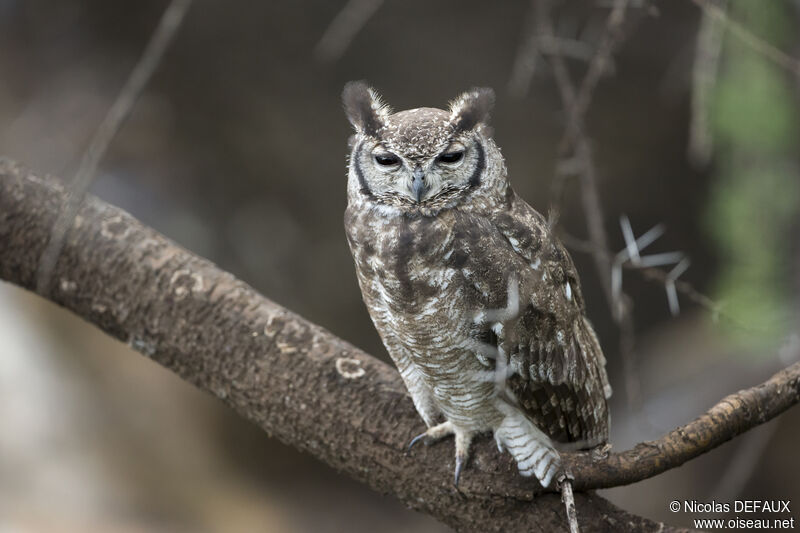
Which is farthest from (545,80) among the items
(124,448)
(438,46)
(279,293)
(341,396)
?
(124,448)

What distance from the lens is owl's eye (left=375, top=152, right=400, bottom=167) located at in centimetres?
192

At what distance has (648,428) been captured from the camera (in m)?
1.98

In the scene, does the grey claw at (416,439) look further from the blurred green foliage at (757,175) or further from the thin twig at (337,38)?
the thin twig at (337,38)

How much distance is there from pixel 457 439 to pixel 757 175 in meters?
2.24

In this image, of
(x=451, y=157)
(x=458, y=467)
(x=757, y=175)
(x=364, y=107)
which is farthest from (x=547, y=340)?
(x=757, y=175)

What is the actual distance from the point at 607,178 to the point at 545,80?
855mm

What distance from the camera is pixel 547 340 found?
211 cm

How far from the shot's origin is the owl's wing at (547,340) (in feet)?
6.54

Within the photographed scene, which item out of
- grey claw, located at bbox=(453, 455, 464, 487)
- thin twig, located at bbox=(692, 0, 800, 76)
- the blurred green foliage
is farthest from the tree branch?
the blurred green foliage

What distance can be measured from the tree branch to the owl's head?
65 centimetres
